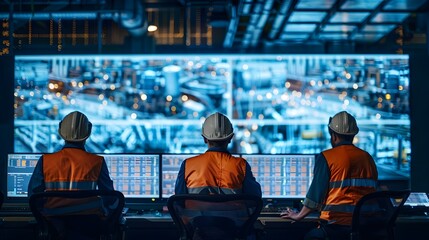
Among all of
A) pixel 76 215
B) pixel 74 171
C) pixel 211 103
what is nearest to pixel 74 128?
pixel 74 171

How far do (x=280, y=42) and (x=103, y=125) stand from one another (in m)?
3.22

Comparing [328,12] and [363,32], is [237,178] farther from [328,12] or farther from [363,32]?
[363,32]

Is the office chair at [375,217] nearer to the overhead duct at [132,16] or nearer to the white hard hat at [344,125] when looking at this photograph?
the white hard hat at [344,125]

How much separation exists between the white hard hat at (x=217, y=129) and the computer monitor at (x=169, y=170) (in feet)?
2.62

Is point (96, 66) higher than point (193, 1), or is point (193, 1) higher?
point (193, 1)

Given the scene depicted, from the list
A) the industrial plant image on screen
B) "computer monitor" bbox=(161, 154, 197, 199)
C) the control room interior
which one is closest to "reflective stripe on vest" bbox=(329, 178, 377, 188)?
"computer monitor" bbox=(161, 154, 197, 199)

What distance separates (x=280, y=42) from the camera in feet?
35.3

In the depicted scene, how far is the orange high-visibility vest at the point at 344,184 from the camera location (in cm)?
420

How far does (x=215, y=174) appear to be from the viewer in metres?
4.05

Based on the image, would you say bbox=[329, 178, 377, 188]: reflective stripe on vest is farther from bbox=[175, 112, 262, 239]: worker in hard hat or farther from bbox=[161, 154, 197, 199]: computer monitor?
bbox=[161, 154, 197, 199]: computer monitor

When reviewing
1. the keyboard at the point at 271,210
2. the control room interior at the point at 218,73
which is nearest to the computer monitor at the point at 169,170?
the keyboard at the point at 271,210

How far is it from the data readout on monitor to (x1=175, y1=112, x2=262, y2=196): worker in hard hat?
2.71 feet

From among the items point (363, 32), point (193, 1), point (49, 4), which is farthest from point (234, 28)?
point (49, 4)

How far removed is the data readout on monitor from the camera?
4.91 m
